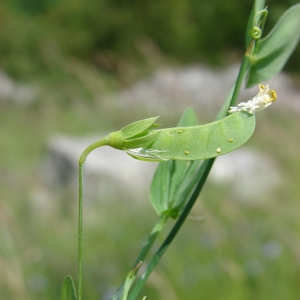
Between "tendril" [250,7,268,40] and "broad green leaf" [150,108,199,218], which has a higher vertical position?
"tendril" [250,7,268,40]

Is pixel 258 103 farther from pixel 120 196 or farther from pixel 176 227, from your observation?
pixel 120 196

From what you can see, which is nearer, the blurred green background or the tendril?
the tendril

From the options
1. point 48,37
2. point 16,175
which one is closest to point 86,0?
point 48,37

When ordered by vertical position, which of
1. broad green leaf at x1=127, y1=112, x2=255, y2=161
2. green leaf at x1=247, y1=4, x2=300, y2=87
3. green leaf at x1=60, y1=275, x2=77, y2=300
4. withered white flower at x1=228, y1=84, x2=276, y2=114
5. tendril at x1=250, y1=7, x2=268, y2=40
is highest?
green leaf at x1=247, y1=4, x2=300, y2=87

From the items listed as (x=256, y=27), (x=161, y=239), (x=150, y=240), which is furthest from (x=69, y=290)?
(x=161, y=239)

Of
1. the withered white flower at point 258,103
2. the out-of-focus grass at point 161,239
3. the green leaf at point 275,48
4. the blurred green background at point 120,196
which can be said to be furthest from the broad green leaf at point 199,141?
the blurred green background at point 120,196

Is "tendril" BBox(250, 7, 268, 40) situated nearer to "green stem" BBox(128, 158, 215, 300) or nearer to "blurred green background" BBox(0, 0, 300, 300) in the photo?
"green stem" BBox(128, 158, 215, 300)

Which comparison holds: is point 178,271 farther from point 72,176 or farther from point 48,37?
point 48,37

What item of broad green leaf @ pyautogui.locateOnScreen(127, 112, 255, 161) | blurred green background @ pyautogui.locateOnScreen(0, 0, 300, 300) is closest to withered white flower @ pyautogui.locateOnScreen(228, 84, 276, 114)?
broad green leaf @ pyautogui.locateOnScreen(127, 112, 255, 161)
